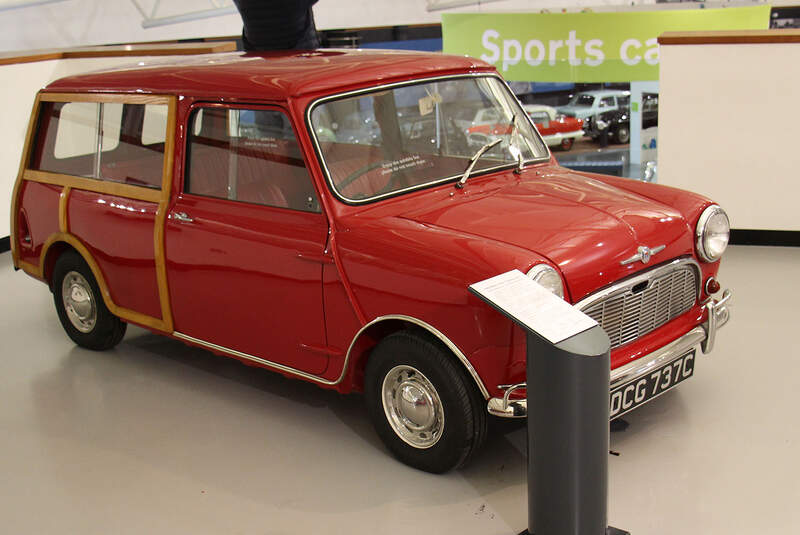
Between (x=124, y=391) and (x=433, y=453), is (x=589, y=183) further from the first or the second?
(x=124, y=391)

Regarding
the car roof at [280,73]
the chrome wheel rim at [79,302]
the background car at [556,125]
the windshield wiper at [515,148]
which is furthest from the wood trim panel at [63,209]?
the background car at [556,125]

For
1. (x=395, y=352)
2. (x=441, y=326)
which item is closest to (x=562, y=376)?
(x=441, y=326)

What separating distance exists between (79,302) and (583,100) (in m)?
4.18

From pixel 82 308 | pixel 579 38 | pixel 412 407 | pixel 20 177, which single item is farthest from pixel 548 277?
pixel 579 38

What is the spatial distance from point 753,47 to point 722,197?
985mm

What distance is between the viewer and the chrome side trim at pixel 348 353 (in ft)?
10.0

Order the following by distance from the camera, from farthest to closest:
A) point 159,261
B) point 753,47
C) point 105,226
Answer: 1. point 753,47
2. point 105,226
3. point 159,261

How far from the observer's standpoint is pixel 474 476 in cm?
337

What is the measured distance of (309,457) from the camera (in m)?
3.61

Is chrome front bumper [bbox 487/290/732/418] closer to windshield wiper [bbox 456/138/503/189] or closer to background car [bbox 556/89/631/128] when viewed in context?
windshield wiper [bbox 456/138/503/189]

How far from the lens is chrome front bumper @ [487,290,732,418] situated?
9.73ft

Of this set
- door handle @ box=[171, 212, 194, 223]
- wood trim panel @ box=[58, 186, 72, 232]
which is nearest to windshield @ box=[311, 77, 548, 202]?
door handle @ box=[171, 212, 194, 223]

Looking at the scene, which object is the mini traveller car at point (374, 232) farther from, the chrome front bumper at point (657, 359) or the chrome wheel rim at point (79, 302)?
the chrome wheel rim at point (79, 302)

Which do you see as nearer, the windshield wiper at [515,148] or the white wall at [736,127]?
the windshield wiper at [515,148]
